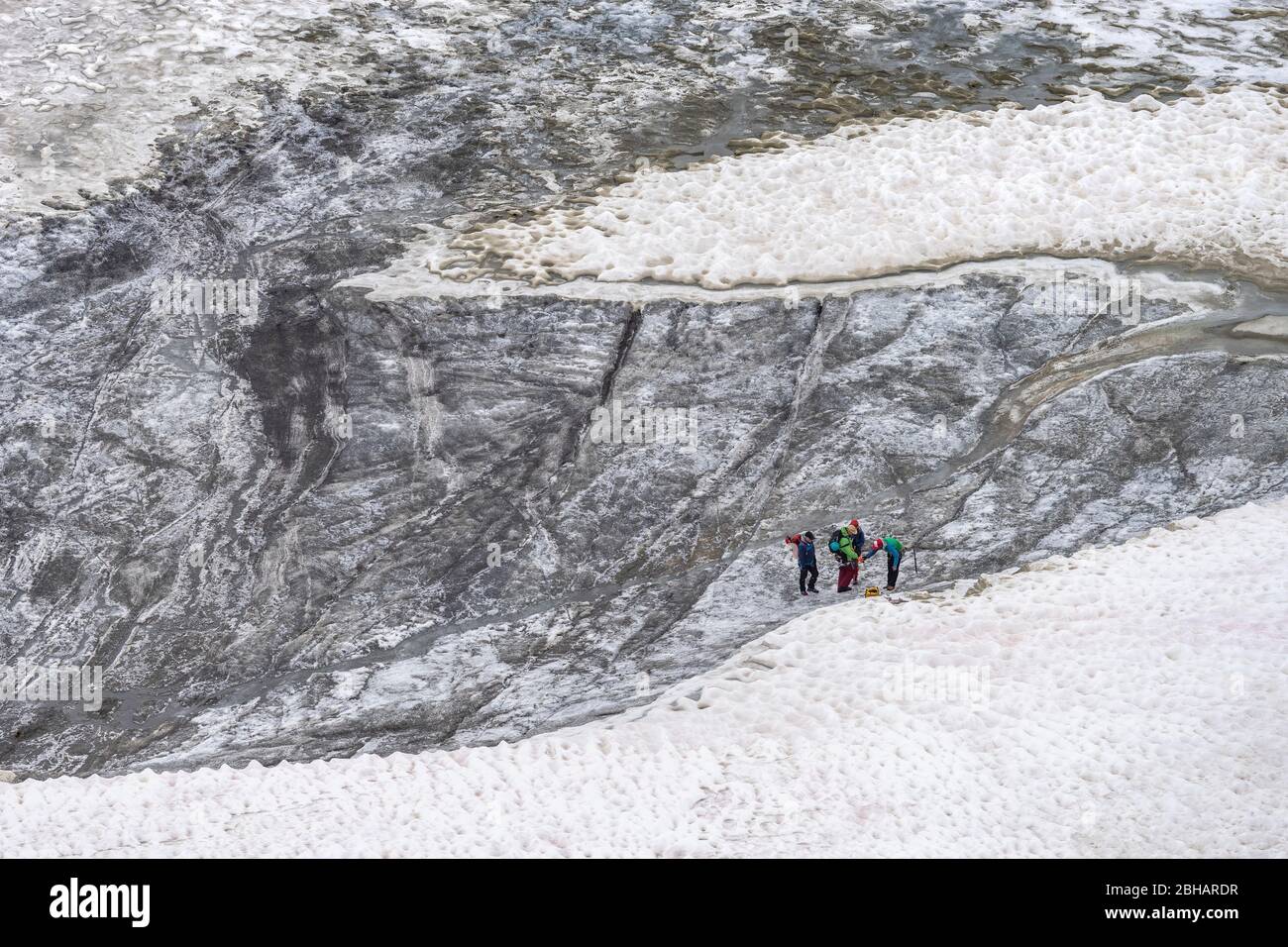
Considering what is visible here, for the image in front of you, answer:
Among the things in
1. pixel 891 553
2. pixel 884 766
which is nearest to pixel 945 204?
pixel 891 553

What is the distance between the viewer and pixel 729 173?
23.0 meters

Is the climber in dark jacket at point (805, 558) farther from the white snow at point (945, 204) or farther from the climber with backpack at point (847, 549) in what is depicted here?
the white snow at point (945, 204)

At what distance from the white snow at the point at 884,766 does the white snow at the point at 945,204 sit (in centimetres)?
703

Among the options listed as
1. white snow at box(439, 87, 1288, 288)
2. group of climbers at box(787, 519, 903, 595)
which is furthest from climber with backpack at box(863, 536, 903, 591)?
white snow at box(439, 87, 1288, 288)

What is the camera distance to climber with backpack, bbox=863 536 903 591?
1745cm

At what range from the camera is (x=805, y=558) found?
17.6m

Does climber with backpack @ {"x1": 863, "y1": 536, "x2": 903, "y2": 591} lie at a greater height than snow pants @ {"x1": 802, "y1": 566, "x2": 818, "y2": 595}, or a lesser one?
greater

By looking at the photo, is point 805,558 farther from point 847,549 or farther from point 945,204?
point 945,204

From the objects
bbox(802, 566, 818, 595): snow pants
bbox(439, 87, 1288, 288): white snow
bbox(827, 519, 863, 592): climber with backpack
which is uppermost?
bbox(439, 87, 1288, 288): white snow

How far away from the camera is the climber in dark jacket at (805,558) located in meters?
17.5

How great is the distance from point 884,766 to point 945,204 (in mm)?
12297

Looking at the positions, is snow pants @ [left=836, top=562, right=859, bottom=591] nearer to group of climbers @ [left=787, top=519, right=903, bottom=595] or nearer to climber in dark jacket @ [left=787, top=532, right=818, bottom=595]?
group of climbers @ [left=787, top=519, right=903, bottom=595]

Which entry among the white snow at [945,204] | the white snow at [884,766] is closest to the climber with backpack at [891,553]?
the white snow at [884,766]
